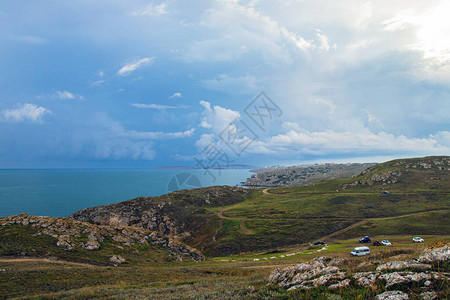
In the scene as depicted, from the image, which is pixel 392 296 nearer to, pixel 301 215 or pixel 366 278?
pixel 366 278

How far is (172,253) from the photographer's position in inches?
1686

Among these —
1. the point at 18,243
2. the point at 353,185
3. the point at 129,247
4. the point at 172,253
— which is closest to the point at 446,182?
the point at 353,185

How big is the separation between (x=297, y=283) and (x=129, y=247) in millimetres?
34555

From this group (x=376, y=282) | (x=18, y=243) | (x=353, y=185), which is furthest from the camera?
(x=353, y=185)

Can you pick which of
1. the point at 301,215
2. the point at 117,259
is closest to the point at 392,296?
the point at 117,259

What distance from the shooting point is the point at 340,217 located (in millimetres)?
70500

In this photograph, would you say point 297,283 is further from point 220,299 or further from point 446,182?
point 446,182

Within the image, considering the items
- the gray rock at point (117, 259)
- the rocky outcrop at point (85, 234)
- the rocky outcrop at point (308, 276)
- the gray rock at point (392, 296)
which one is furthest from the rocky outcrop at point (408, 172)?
the gray rock at point (392, 296)

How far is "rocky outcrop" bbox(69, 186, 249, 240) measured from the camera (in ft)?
263

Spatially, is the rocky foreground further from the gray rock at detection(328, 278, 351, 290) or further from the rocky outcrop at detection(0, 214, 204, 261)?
the rocky outcrop at detection(0, 214, 204, 261)

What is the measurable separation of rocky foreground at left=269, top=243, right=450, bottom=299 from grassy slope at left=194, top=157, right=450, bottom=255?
152 feet

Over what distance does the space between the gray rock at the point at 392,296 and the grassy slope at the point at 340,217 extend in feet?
166

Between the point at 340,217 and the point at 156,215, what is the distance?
63.6 meters

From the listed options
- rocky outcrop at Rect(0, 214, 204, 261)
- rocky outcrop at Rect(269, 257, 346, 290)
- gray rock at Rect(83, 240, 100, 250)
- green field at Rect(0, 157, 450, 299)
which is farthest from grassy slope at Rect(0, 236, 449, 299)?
rocky outcrop at Rect(0, 214, 204, 261)
